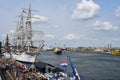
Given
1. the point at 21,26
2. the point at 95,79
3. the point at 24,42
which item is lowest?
the point at 95,79

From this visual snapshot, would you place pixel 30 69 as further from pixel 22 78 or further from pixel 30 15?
pixel 30 15

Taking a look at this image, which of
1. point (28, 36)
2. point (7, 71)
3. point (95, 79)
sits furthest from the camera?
point (28, 36)

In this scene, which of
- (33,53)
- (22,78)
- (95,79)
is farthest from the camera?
(33,53)

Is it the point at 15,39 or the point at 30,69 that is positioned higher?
the point at 15,39

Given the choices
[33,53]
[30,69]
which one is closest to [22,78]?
[30,69]

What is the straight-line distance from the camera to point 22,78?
33312 millimetres

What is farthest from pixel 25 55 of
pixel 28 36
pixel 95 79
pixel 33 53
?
pixel 95 79

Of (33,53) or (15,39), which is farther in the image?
(15,39)

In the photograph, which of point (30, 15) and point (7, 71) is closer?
point (7, 71)

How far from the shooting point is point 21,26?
120625mm

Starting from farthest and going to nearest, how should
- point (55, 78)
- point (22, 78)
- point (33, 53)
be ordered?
1. point (33, 53)
2. point (55, 78)
3. point (22, 78)

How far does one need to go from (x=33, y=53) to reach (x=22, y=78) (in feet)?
194

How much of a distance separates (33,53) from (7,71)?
171 feet

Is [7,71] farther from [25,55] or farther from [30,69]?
[25,55]
